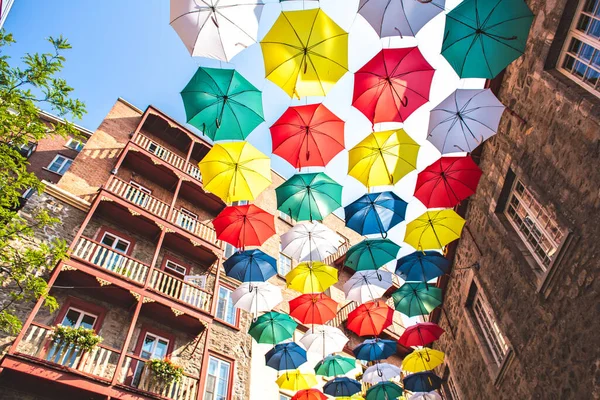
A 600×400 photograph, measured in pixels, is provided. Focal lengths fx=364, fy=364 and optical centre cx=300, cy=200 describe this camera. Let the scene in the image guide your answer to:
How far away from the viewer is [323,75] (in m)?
8.08

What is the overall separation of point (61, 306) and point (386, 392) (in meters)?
12.1

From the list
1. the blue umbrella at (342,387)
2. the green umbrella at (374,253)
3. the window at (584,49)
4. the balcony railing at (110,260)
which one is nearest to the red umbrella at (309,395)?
the blue umbrella at (342,387)

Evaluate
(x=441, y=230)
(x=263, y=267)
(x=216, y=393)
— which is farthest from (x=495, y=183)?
(x=216, y=393)

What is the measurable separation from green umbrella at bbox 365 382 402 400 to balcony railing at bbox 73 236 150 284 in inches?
391

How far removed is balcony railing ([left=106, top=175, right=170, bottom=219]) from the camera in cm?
1464

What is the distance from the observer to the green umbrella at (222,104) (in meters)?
8.37

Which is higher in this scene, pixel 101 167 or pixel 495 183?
pixel 101 167

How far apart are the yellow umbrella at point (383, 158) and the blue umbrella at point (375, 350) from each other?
285 inches

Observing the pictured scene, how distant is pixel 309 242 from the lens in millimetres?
11516

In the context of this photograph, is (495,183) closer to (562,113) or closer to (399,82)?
(562,113)

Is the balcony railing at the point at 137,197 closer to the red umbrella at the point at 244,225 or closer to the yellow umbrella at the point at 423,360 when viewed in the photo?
the red umbrella at the point at 244,225

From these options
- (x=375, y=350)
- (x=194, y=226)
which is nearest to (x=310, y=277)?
(x=375, y=350)

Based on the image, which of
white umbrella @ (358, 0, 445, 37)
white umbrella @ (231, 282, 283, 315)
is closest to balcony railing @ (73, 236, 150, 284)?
white umbrella @ (231, 282, 283, 315)

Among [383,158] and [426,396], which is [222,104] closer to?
[383,158]
